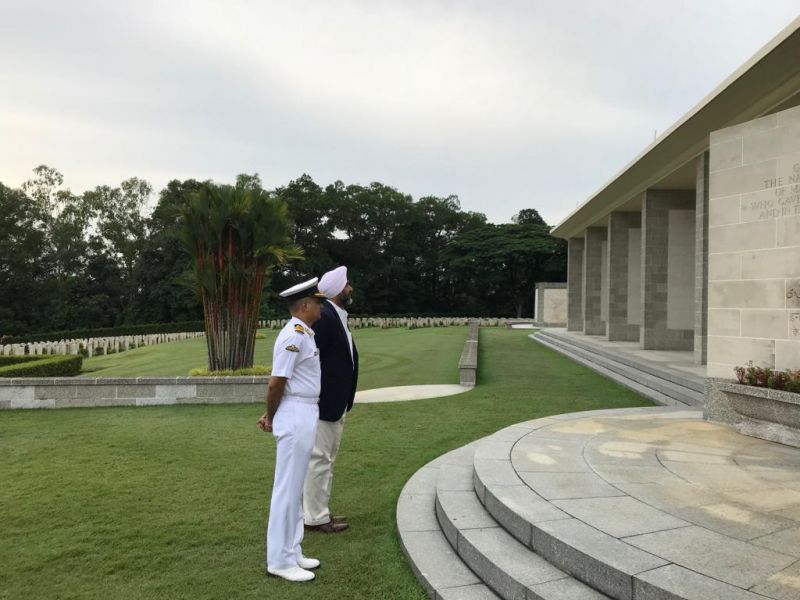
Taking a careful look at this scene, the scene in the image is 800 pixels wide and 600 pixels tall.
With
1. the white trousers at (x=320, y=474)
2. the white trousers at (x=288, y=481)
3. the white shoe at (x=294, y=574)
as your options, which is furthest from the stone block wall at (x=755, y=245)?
the white shoe at (x=294, y=574)

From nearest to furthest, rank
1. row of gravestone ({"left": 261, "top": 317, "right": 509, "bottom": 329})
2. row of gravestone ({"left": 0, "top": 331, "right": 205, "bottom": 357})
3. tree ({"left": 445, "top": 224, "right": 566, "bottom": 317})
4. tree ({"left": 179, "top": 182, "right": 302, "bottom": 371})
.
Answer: tree ({"left": 179, "top": 182, "right": 302, "bottom": 371}) < row of gravestone ({"left": 0, "top": 331, "right": 205, "bottom": 357}) < row of gravestone ({"left": 261, "top": 317, "right": 509, "bottom": 329}) < tree ({"left": 445, "top": 224, "right": 566, "bottom": 317})

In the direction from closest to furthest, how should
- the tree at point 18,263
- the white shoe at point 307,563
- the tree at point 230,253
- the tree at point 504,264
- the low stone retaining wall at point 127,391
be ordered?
the white shoe at point 307,563 < the low stone retaining wall at point 127,391 < the tree at point 230,253 < the tree at point 18,263 < the tree at point 504,264

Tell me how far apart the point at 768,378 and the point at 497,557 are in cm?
425

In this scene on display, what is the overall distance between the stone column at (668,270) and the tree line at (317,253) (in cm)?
2947

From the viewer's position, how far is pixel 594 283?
2281cm

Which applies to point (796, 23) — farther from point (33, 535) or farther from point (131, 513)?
point (33, 535)

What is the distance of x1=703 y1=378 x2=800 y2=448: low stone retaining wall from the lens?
534cm

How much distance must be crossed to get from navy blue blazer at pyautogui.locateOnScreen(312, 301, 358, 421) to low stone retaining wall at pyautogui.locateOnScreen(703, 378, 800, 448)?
4424 mm

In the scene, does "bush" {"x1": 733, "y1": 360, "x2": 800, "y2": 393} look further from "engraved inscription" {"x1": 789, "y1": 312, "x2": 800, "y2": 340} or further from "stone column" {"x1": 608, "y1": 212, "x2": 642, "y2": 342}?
"stone column" {"x1": 608, "y1": 212, "x2": 642, "y2": 342}

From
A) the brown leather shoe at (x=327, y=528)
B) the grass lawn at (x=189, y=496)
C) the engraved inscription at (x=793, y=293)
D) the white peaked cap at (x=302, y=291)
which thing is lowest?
the grass lawn at (x=189, y=496)

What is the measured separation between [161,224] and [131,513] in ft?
158

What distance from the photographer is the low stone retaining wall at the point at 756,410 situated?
5344mm

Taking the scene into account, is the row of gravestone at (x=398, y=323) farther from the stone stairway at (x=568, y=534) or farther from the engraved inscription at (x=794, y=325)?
the stone stairway at (x=568, y=534)

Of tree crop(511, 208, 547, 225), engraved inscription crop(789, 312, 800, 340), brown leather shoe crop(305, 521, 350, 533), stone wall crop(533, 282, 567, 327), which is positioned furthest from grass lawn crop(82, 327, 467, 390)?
tree crop(511, 208, 547, 225)
